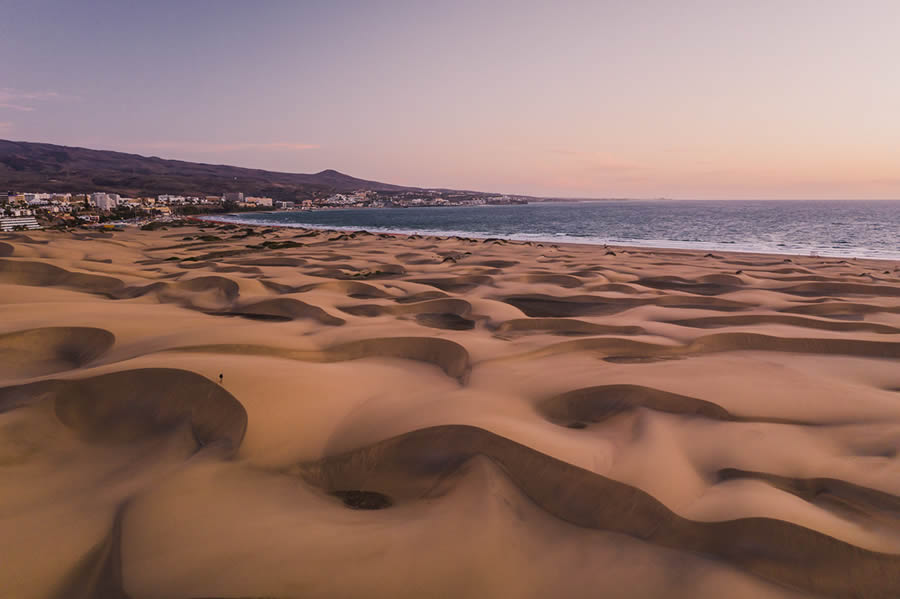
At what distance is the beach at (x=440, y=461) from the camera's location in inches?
71.9

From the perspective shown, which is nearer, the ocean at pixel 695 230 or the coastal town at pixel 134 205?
the ocean at pixel 695 230

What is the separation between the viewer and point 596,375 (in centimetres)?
398

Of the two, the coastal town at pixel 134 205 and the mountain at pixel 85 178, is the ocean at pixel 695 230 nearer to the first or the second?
the coastal town at pixel 134 205

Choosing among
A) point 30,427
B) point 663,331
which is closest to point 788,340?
point 663,331

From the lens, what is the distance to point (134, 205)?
237 ft

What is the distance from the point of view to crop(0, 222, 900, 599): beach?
5.99ft

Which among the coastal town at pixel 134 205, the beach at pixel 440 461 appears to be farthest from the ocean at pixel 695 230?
the beach at pixel 440 461

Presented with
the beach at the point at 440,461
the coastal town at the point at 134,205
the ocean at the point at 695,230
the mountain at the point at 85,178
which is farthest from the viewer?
the mountain at the point at 85,178

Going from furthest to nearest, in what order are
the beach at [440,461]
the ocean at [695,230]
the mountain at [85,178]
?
the mountain at [85,178], the ocean at [695,230], the beach at [440,461]

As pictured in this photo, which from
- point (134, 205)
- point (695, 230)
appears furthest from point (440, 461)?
point (134, 205)

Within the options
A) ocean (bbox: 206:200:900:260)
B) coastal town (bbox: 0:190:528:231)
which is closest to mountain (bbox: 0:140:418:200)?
coastal town (bbox: 0:190:528:231)

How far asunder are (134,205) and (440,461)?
8793 cm

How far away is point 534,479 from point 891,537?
5.18 feet

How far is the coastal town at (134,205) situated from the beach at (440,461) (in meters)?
35.3
